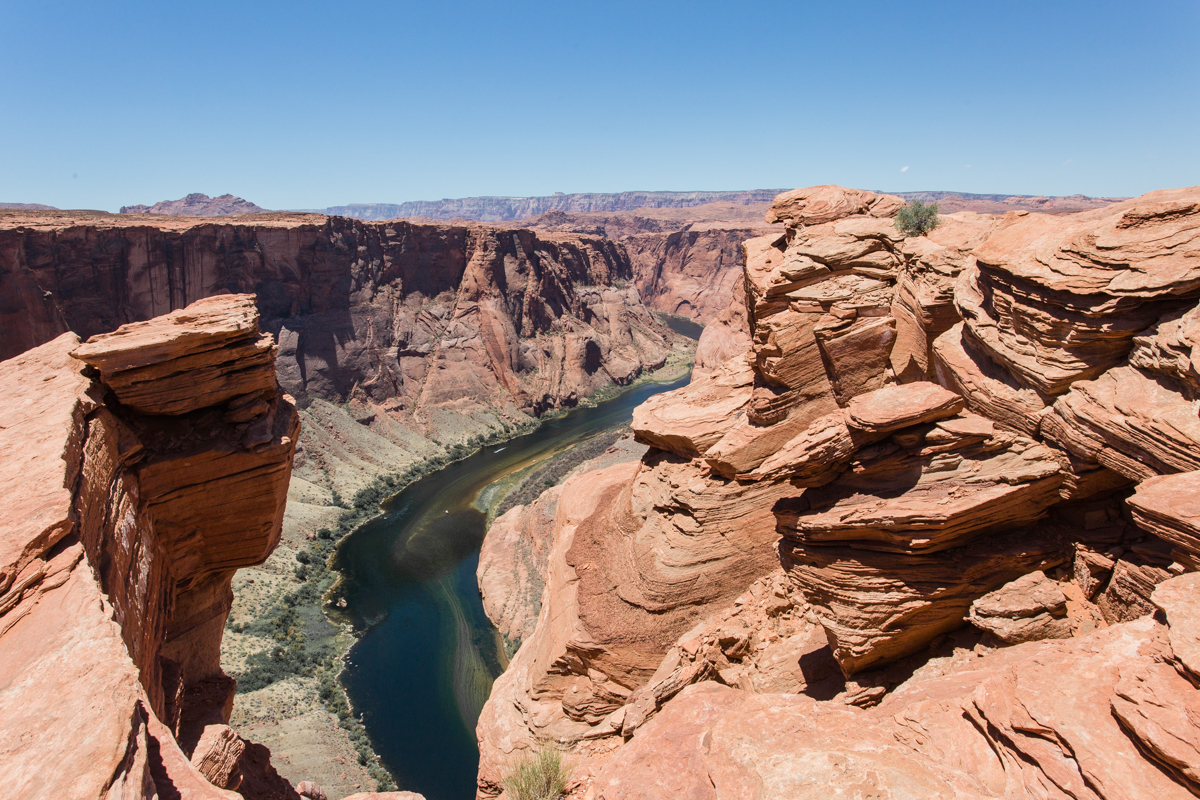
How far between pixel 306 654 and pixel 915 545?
31208 mm

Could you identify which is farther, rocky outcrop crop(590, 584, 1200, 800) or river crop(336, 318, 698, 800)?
river crop(336, 318, 698, 800)

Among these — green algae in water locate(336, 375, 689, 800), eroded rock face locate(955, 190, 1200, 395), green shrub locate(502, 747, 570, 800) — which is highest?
eroded rock face locate(955, 190, 1200, 395)

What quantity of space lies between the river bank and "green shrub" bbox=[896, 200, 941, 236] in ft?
87.8

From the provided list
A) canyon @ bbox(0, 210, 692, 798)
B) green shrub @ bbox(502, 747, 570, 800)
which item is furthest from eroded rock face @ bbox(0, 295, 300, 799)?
green shrub @ bbox(502, 747, 570, 800)

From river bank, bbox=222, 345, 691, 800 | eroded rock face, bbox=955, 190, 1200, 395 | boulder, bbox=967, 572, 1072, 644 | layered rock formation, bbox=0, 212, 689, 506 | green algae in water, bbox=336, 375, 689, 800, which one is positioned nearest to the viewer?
eroded rock face, bbox=955, 190, 1200, 395

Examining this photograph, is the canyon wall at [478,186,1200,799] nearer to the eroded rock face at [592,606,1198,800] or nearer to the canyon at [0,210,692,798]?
the eroded rock face at [592,606,1198,800]

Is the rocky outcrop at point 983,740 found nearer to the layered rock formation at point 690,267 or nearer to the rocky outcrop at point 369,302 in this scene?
the rocky outcrop at point 369,302

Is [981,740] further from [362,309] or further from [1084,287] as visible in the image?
[362,309]

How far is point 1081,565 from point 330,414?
60.4m

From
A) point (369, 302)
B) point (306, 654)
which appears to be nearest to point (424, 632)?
point (306, 654)

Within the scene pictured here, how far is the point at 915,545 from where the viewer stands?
1135 cm

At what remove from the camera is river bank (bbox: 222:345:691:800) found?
81.9 feet

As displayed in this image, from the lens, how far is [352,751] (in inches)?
1016

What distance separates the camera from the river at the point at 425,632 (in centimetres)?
2723
